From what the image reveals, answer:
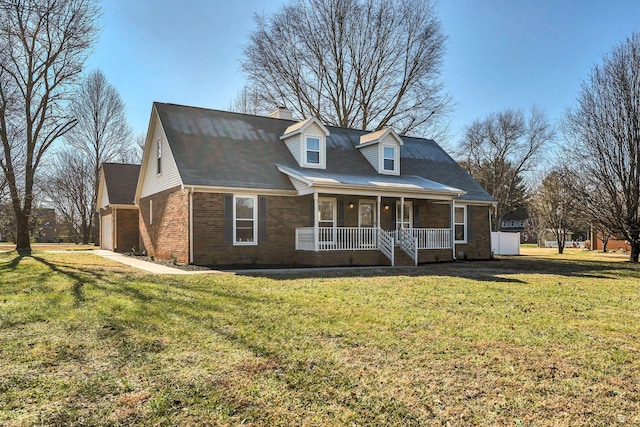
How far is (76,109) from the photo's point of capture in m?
35.4

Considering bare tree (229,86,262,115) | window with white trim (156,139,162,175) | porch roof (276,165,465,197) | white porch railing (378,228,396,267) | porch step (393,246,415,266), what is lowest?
porch step (393,246,415,266)

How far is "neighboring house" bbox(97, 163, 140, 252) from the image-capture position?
24328 mm

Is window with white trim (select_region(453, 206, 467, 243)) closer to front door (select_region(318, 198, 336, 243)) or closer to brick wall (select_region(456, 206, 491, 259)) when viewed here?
brick wall (select_region(456, 206, 491, 259))

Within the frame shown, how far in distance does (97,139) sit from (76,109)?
2.72 meters

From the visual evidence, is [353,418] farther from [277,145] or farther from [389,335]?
[277,145]

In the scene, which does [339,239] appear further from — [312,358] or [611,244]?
[611,244]

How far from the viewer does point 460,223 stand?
2072 cm

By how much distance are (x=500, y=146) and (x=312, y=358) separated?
3934 centimetres

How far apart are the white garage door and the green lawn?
59.5 feet

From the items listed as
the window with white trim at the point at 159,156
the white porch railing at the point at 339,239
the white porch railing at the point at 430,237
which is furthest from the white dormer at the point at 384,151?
the window with white trim at the point at 159,156

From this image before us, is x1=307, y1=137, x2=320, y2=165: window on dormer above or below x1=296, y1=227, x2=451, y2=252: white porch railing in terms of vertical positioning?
above

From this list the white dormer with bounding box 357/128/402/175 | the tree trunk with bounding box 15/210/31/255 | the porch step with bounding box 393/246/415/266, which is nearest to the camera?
the porch step with bounding box 393/246/415/266

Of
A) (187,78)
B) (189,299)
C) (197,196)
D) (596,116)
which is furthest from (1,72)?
(596,116)

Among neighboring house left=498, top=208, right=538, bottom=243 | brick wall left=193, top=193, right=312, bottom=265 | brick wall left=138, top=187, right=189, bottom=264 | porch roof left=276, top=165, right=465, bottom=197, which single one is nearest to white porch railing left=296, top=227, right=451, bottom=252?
brick wall left=193, top=193, right=312, bottom=265
